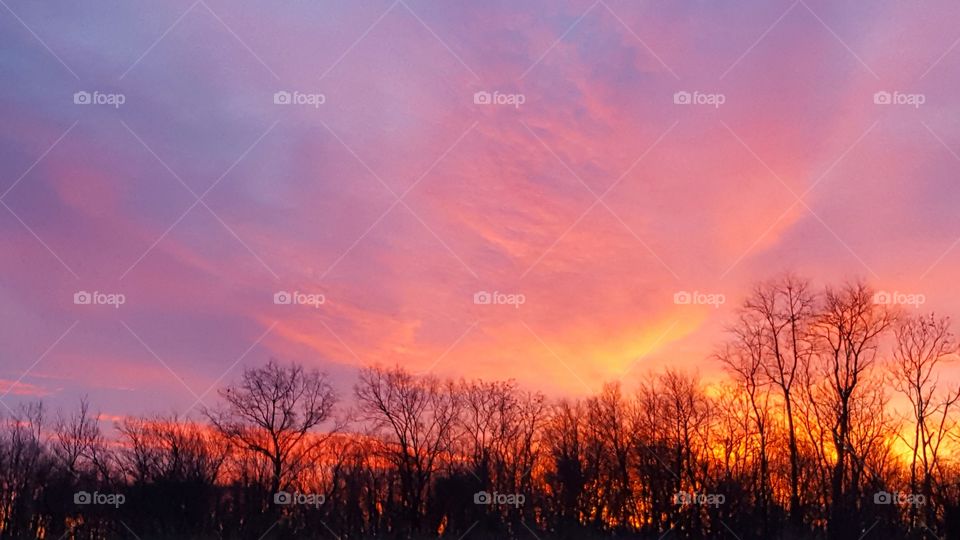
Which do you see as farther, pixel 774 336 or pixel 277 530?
pixel 774 336

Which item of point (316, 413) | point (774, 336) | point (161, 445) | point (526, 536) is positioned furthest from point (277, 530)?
point (774, 336)

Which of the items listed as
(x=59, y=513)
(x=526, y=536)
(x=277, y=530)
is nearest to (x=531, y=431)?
(x=526, y=536)

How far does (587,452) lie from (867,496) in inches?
916

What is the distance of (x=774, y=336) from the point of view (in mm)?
61062

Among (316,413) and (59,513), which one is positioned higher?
(316,413)

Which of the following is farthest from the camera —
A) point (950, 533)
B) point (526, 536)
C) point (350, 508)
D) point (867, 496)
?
point (350, 508)

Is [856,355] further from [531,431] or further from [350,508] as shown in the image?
[350,508]

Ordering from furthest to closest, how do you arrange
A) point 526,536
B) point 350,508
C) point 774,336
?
point 350,508 → point 774,336 → point 526,536

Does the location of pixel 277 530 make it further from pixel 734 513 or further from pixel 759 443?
pixel 759 443

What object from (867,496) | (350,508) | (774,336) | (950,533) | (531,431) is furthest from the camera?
(531,431)

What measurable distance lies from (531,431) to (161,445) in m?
31.2

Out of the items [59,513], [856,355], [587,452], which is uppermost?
[856,355]

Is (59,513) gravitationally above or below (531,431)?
below

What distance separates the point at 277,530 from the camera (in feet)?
149
